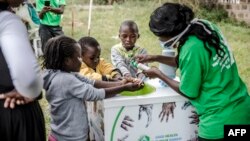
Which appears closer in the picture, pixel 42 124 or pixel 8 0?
pixel 8 0

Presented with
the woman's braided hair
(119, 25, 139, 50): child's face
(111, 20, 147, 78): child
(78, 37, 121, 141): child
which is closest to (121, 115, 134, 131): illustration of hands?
(78, 37, 121, 141): child

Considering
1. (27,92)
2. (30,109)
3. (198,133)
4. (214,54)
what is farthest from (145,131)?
(27,92)

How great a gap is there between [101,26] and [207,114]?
7979 millimetres

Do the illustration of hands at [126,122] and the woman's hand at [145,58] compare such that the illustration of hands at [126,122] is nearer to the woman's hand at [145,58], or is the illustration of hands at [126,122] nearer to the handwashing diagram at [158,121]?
the handwashing diagram at [158,121]

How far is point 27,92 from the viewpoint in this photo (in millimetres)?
1845

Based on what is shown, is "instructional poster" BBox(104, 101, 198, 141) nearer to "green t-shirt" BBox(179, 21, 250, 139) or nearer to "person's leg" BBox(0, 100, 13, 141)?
"green t-shirt" BBox(179, 21, 250, 139)

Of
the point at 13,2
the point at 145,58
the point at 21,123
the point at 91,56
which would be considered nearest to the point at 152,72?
the point at 145,58

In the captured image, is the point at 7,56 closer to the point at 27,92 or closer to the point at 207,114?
the point at 27,92

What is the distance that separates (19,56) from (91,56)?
154cm

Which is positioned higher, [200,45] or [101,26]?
[200,45]

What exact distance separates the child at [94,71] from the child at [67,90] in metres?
0.15

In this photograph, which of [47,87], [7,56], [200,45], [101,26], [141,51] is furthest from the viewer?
[101,26]

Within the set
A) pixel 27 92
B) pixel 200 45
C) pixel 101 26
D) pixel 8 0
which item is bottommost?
pixel 101 26

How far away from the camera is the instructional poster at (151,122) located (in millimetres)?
2621
